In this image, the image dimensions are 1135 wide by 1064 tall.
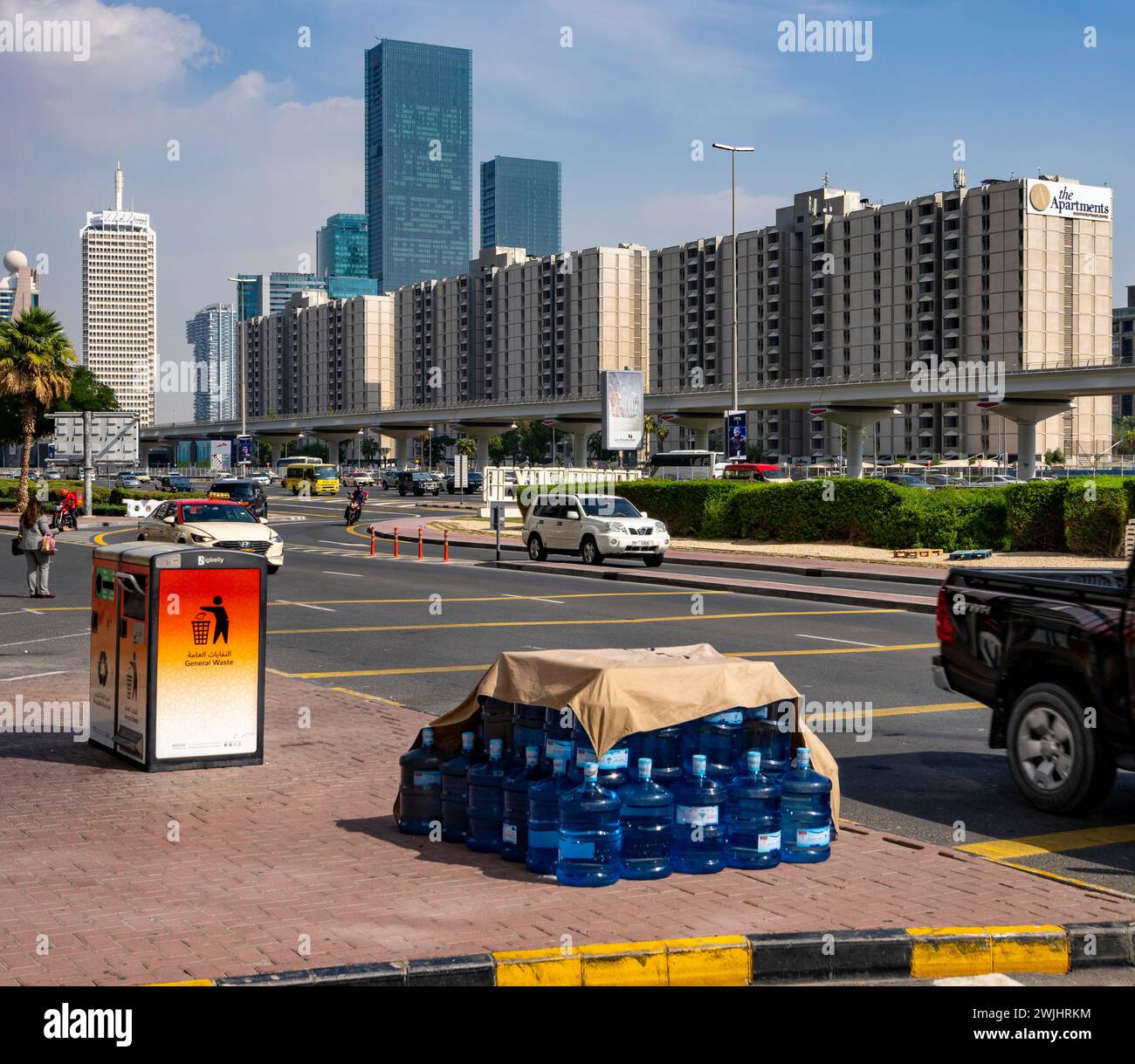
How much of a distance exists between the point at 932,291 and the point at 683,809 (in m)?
151

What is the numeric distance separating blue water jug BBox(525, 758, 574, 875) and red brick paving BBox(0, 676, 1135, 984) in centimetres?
14

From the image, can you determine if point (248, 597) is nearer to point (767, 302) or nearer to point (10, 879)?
point (10, 879)

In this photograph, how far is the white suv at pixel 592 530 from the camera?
3125 cm

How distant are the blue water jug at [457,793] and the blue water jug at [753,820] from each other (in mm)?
1431

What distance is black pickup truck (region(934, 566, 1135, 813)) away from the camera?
7992mm

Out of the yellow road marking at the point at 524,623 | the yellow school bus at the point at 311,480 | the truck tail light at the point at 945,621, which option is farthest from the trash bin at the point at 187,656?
the yellow school bus at the point at 311,480

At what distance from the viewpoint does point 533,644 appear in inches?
660

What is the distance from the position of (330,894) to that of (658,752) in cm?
180

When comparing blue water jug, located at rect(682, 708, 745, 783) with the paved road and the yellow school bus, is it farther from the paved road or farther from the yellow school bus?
the yellow school bus

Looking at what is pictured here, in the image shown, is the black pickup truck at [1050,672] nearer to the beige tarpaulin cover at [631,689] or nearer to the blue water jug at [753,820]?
the beige tarpaulin cover at [631,689]

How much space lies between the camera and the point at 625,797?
6.80 metres

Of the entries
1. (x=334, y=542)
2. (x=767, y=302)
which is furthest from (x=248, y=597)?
(x=767, y=302)

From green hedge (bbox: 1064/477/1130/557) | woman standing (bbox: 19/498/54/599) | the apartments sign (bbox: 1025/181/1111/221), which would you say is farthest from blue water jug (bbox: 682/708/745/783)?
the apartments sign (bbox: 1025/181/1111/221)
